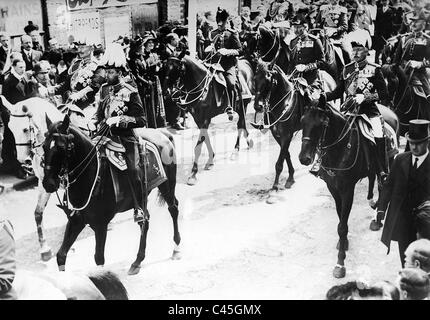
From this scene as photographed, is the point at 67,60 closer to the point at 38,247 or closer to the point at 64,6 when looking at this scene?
the point at 64,6

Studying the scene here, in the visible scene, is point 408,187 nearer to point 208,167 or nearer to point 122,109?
point 208,167

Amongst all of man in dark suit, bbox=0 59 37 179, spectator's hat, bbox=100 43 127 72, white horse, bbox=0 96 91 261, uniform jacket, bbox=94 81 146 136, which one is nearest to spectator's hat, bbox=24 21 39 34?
man in dark suit, bbox=0 59 37 179

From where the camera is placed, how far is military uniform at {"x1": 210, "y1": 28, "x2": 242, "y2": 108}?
221 inches

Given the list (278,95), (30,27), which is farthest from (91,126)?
(278,95)

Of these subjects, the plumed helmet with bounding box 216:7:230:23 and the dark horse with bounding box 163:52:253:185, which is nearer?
the plumed helmet with bounding box 216:7:230:23

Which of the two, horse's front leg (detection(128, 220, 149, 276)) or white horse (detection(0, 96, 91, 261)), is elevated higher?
white horse (detection(0, 96, 91, 261))

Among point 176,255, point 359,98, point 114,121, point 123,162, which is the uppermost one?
point 359,98

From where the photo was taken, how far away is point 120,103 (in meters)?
4.85

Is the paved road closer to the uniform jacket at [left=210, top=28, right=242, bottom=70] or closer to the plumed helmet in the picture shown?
the uniform jacket at [left=210, top=28, right=242, bottom=70]

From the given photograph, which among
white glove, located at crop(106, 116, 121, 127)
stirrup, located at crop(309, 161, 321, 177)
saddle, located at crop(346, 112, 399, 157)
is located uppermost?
white glove, located at crop(106, 116, 121, 127)

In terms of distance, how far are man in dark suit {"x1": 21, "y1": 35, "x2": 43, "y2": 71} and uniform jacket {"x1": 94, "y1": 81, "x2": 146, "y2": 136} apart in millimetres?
921

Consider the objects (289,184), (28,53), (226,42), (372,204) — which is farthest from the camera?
(226,42)

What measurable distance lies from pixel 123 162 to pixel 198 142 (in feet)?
3.36

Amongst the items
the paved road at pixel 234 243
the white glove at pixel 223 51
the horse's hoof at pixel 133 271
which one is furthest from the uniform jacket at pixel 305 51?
the horse's hoof at pixel 133 271
